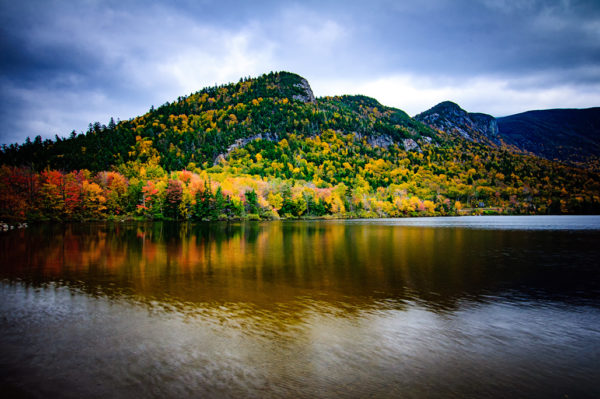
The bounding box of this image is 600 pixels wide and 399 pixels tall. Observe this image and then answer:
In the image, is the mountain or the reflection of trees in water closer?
the reflection of trees in water

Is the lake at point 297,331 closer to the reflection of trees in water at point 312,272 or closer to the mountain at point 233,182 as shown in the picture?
the reflection of trees in water at point 312,272

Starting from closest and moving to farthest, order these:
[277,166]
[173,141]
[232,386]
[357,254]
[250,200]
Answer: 1. [232,386]
2. [357,254]
3. [250,200]
4. [277,166]
5. [173,141]

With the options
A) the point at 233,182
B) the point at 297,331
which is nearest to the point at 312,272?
the point at 297,331

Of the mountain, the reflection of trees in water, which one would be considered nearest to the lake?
the reflection of trees in water

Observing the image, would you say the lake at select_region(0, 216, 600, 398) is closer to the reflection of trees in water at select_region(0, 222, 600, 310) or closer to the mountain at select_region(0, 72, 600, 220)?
the reflection of trees in water at select_region(0, 222, 600, 310)

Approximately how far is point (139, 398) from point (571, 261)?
108ft

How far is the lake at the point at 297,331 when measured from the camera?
786 centimetres

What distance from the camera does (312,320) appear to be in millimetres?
12273

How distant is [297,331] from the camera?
11.2 m

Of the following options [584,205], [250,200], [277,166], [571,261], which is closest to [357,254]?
[571,261]

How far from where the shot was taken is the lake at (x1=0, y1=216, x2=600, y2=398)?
7863 millimetres

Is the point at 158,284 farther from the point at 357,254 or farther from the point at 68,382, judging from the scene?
the point at 357,254

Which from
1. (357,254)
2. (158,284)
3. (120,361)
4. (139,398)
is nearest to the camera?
(139,398)

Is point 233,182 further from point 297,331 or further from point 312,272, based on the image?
point 297,331
